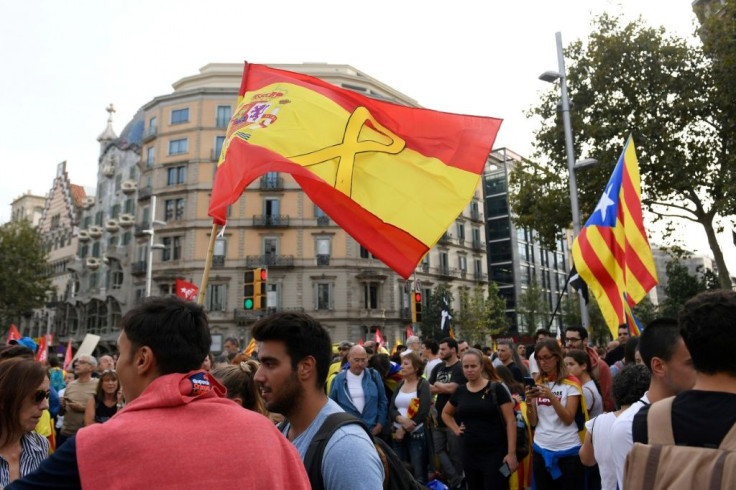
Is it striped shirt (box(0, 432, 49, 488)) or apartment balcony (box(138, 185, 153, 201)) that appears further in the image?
apartment balcony (box(138, 185, 153, 201))

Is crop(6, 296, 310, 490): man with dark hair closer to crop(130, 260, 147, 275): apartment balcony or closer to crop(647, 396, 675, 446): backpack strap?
crop(647, 396, 675, 446): backpack strap

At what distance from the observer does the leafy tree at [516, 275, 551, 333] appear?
56.3 m

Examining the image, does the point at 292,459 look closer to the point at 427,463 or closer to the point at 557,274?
the point at 427,463

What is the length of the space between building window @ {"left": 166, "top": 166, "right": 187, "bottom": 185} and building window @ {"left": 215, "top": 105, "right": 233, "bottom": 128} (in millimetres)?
4320

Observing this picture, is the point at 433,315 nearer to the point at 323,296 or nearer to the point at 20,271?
the point at 323,296

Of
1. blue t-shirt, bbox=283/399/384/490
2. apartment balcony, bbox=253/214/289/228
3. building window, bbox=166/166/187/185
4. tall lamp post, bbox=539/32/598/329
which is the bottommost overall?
blue t-shirt, bbox=283/399/384/490

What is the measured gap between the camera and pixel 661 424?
7.18ft

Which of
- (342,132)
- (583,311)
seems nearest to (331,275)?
(583,311)

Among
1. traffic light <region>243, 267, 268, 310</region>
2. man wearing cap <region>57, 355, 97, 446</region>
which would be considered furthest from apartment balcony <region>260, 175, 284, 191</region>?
man wearing cap <region>57, 355, 97, 446</region>

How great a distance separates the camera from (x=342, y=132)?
21.2 feet

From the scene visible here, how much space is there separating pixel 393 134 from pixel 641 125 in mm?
18739

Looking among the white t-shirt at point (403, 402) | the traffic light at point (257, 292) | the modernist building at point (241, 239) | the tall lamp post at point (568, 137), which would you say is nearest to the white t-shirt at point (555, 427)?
the white t-shirt at point (403, 402)

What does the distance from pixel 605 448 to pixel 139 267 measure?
48.1 m

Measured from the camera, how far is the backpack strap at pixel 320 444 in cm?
254
